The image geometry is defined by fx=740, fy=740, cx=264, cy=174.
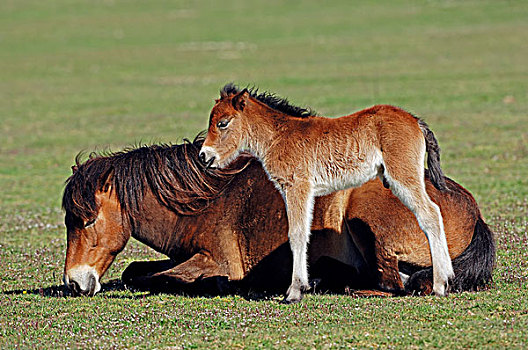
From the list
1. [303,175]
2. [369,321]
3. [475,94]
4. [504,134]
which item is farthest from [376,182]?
[475,94]

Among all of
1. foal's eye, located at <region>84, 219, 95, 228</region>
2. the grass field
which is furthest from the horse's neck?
the grass field

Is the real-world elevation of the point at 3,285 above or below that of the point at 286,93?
below

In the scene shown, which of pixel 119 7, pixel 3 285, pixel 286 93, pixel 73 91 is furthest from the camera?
pixel 119 7

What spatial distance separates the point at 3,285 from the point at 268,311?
4109 mm

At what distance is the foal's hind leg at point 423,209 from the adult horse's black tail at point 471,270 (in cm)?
31

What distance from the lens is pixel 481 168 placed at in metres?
17.8

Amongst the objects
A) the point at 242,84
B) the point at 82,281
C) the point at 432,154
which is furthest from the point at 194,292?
the point at 242,84

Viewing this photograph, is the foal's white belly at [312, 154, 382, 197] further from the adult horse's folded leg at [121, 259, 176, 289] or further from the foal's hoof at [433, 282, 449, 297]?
the adult horse's folded leg at [121, 259, 176, 289]

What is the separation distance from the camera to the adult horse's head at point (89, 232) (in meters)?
8.86

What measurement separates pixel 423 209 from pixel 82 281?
409 centimetres

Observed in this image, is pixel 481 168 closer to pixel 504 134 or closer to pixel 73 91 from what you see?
pixel 504 134

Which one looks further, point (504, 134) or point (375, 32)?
point (375, 32)

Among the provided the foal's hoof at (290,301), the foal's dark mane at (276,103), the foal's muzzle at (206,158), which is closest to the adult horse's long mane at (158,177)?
the foal's muzzle at (206,158)

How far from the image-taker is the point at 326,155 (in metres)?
8.28
